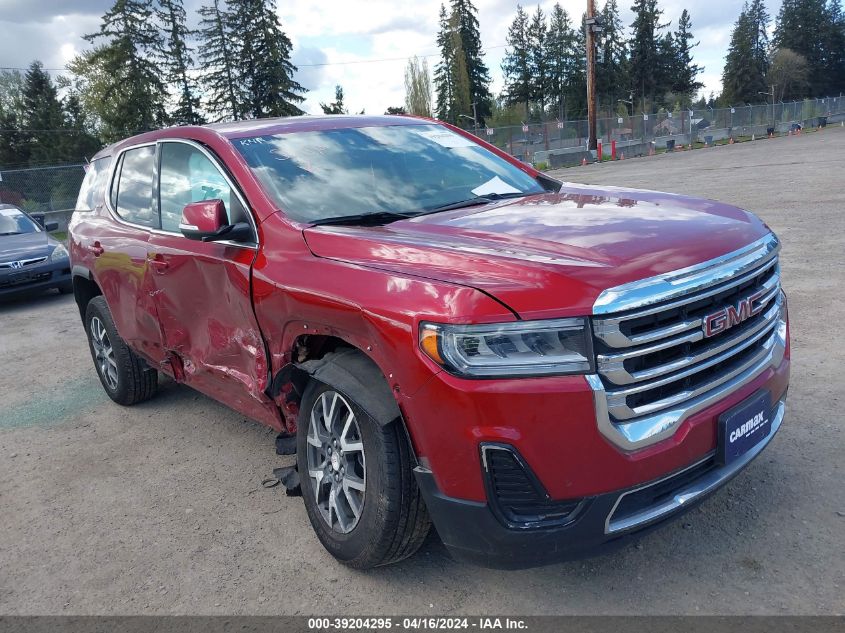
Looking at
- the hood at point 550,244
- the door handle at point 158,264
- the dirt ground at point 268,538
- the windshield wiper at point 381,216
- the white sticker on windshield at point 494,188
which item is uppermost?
the white sticker on windshield at point 494,188

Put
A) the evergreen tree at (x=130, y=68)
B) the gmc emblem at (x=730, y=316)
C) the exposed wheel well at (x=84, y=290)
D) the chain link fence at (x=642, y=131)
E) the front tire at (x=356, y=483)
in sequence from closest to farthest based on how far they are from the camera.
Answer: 1. the gmc emblem at (x=730, y=316)
2. the front tire at (x=356, y=483)
3. the exposed wheel well at (x=84, y=290)
4. the chain link fence at (x=642, y=131)
5. the evergreen tree at (x=130, y=68)

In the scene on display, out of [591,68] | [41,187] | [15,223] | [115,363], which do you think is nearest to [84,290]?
[115,363]

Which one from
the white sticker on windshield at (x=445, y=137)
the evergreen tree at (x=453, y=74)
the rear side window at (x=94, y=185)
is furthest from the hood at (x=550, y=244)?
the evergreen tree at (x=453, y=74)

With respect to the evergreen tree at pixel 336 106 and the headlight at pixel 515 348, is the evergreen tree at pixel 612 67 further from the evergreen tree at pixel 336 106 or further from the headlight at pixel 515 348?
the headlight at pixel 515 348

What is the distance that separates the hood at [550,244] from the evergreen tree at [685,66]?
9766 cm

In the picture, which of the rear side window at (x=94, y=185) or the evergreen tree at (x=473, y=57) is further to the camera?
the evergreen tree at (x=473, y=57)

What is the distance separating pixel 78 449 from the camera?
4.62 metres

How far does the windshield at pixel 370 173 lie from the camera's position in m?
3.44

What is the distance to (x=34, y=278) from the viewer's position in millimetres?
10141

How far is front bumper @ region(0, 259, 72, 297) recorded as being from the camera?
9883 millimetres

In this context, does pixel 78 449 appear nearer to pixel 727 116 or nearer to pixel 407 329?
pixel 407 329

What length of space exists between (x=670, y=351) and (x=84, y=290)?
4.75m

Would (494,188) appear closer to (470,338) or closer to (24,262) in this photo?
(470,338)

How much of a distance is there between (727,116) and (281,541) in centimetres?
5015
